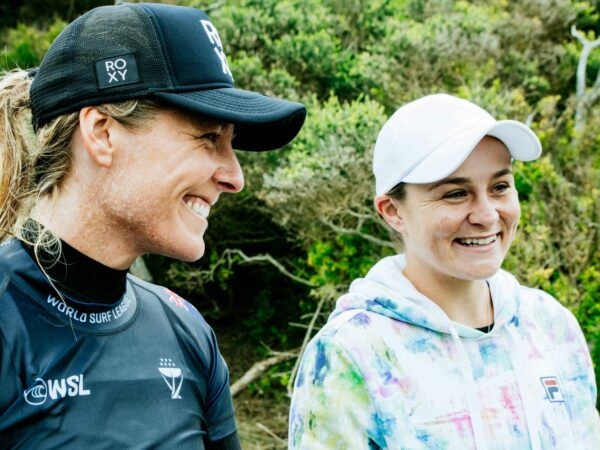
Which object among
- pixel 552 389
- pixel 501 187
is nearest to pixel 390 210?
pixel 501 187

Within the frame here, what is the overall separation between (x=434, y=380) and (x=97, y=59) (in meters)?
1.25

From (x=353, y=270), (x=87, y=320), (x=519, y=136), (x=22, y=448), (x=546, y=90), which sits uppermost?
(x=519, y=136)

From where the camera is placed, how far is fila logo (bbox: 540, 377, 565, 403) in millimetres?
2108

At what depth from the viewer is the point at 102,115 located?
1718 mm

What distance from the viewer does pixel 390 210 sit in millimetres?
2312

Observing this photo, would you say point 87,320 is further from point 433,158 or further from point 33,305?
point 433,158

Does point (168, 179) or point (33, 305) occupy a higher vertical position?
point (168, 179)

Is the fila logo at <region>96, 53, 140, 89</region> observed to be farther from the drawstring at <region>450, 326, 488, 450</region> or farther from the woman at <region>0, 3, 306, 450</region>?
the drawstring at <region>450, 326, 488, 450</region>

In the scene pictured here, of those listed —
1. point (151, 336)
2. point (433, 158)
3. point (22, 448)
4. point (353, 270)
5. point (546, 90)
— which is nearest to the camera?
point (22, 448)

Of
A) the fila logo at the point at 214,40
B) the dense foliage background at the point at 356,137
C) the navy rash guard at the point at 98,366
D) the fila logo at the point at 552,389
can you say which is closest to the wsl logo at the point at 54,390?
the navy rash guard at the point at 98,366

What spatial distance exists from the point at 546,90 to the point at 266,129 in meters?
6.80

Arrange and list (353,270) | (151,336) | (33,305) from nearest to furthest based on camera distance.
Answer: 1. (33,305)
2. (151,336)
3. (353,270)

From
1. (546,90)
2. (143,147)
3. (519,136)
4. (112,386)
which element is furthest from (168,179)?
(546,90)

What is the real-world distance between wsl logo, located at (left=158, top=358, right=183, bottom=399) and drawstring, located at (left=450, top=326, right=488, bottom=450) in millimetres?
814
